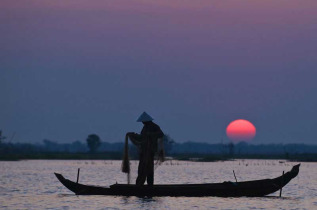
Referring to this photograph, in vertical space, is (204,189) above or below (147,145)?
below

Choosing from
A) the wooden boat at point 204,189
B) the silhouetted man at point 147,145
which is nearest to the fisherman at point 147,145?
the silhouetted man at point 147,145

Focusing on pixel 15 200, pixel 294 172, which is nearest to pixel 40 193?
pixel 15 200

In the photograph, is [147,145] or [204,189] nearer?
[204,189]

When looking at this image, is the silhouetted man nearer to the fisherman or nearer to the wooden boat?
the fisherman

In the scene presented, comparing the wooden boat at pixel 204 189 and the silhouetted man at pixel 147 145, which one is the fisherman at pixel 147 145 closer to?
the silhouetted man at pixel 147 145

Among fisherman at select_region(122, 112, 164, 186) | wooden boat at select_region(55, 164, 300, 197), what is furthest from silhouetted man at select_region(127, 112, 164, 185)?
wooden boat at select_region(55, 164, 300, 197)

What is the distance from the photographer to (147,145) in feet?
102

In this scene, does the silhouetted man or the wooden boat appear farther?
the silhouetted man

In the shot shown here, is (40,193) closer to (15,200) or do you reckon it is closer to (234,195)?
(15,200)

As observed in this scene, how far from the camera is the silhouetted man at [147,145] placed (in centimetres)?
3091

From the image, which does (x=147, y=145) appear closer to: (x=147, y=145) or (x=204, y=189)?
(x=147, y=145)

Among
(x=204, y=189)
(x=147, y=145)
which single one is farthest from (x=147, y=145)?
(x=204, y=189)

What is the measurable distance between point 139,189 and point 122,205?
1.64m

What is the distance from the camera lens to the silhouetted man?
101ft
